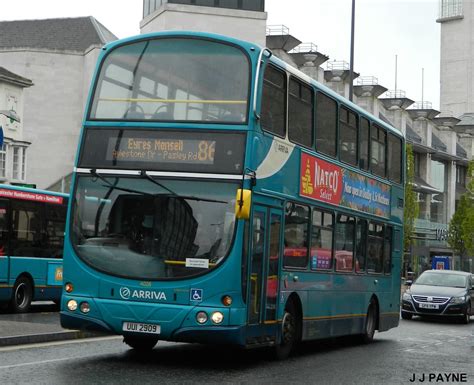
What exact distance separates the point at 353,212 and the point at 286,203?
3642mm

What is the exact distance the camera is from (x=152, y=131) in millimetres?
12477

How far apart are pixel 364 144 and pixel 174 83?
614cm

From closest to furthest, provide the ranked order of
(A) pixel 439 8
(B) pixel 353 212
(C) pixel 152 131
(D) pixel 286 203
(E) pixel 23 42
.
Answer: (C) pixel 152 131 → (D) pixel 286 203 → (B) pixel 353 212 → (E) pixel 23 42 → (A) pixel 439 8

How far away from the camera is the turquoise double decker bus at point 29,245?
2187 centimetres

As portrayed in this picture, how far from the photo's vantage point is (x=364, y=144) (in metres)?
17.8

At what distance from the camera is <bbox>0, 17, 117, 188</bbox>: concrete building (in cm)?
7031

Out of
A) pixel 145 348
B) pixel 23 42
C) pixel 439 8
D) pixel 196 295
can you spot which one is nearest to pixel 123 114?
pixel 196 295

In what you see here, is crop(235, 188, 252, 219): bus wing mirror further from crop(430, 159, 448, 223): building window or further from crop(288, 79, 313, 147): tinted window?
crop(430, 159, 448, 223): building window

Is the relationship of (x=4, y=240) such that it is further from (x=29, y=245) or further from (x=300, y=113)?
(x=300, y=113)

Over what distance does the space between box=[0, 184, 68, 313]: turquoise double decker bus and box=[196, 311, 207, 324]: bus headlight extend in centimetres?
1072

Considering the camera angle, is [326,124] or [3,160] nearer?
[326,124]

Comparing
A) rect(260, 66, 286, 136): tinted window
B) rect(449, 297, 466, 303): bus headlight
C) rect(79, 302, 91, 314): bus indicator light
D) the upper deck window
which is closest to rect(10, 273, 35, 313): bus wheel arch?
rect(79, 302, 91, 314): bus indicator light

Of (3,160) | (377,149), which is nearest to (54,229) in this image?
(377,149)

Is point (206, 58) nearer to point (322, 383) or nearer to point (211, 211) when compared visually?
point (211, 211)
